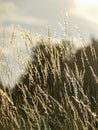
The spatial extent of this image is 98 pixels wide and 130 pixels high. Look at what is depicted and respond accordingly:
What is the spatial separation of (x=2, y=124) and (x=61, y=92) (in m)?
0.91

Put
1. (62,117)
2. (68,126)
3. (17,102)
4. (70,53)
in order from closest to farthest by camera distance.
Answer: (68,126)
(62,117)
(70,53)
(17,102)

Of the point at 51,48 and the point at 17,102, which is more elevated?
the point at 51,48

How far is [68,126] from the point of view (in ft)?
13.1

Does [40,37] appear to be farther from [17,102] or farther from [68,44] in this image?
[17,102]

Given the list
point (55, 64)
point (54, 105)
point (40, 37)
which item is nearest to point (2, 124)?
point (54, 105)

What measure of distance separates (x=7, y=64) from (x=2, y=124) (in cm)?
85

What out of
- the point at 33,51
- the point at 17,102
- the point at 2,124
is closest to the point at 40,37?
the point at 33,51

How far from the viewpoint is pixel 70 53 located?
15.4 feet

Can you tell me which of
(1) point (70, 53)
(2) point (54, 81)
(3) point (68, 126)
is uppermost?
(1) point (70, 53)

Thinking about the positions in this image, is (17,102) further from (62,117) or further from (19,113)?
(62,117)

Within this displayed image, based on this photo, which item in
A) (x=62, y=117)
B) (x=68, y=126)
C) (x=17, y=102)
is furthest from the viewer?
(x=17, y=102)

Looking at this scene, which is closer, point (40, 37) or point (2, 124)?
point (2, 124)

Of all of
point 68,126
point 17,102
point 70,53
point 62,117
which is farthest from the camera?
point 17,102

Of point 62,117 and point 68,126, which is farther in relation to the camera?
point 62,117
